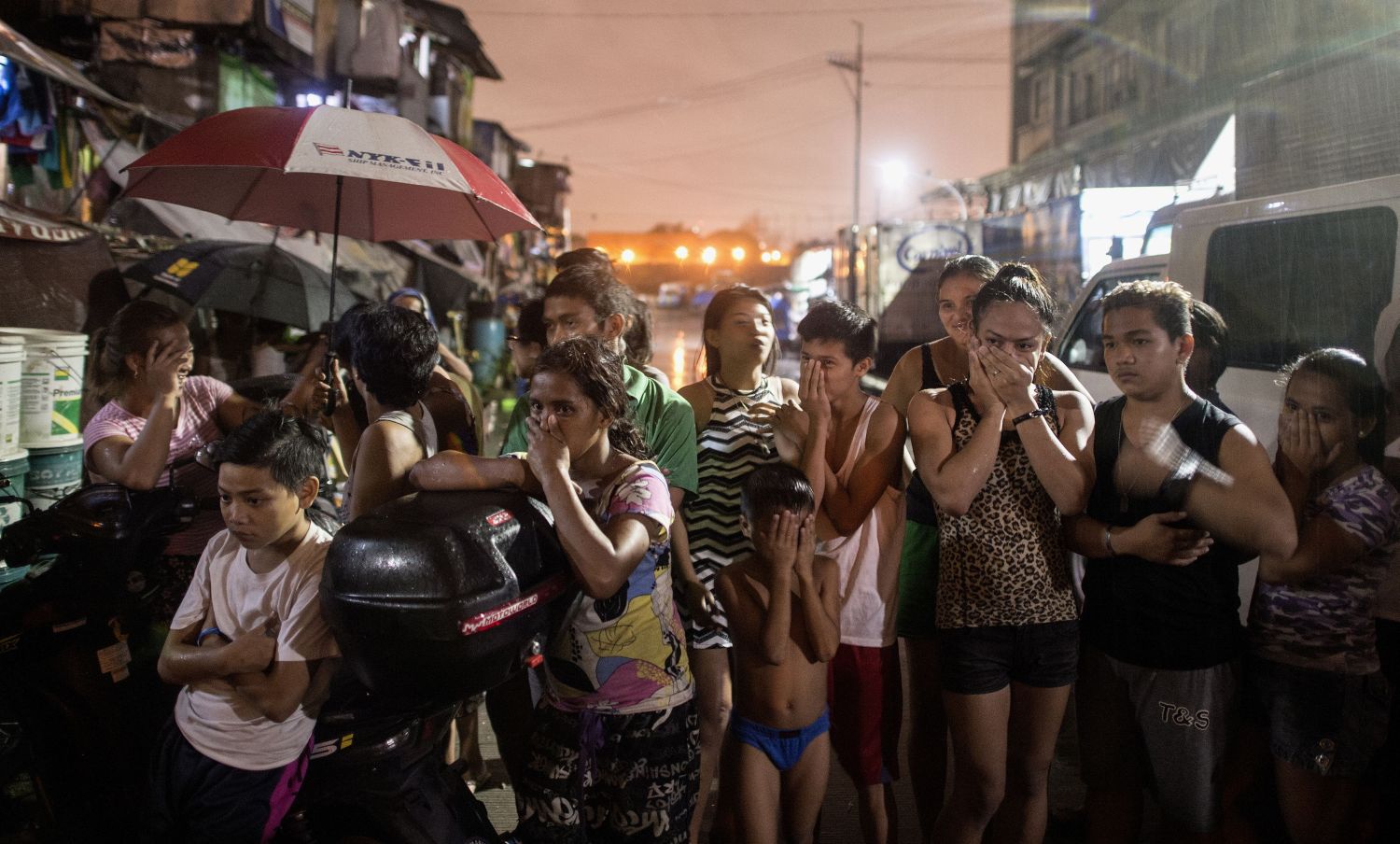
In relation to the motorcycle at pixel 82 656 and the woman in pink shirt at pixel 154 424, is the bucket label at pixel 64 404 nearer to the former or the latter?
the woman in pink shirt at pixel 154 424

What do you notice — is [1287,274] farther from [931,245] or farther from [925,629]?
[931,245]

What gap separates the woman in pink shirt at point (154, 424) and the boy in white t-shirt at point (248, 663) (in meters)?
0.97

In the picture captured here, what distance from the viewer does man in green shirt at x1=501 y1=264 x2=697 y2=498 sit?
2846 mm

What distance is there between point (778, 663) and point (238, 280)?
599 cm

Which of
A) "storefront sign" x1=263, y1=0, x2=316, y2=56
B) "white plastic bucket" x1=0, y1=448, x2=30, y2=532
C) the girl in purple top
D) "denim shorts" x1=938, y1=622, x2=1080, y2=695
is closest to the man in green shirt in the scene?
"denim shorts" x1=938, y1=622, x2=1080, y2=695

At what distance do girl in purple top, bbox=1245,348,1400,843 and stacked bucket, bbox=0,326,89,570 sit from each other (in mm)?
5024

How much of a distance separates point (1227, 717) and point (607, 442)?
1.98 meters

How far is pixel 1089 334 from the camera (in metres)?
5.63

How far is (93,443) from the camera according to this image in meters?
3.24

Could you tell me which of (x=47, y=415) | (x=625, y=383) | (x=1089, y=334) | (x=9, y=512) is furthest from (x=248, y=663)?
(x=1089, y=334)

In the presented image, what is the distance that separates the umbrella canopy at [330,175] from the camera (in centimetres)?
309

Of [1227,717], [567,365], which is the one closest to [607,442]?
[567,365]

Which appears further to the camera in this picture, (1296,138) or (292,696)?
(1296,138)

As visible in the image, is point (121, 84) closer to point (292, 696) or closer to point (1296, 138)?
point (292, 696)
